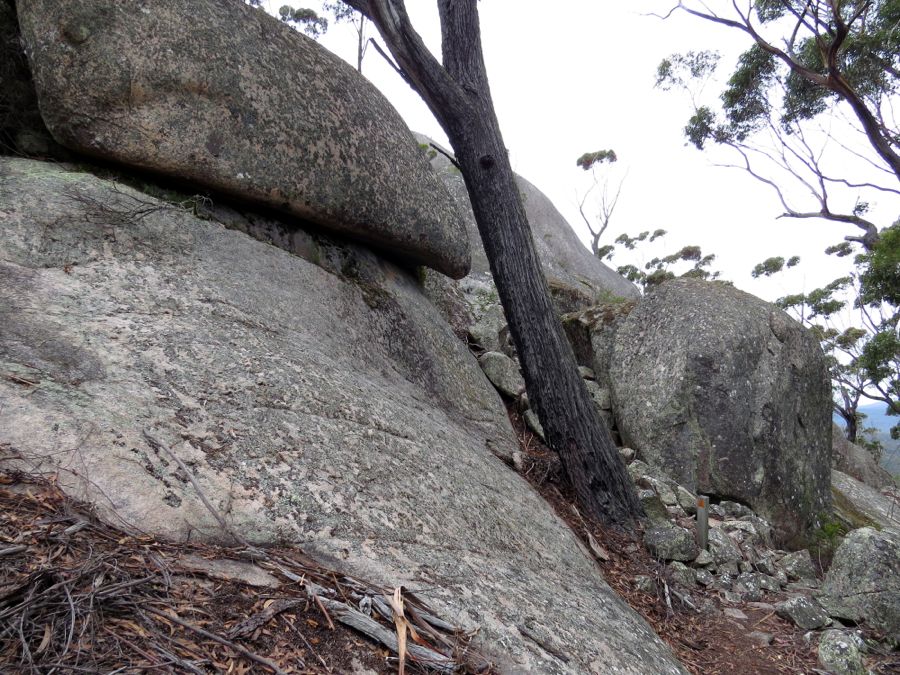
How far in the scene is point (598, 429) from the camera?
17.7 feet

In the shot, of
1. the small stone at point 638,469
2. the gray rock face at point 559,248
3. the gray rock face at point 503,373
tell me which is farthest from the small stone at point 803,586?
the gray rock face at point 559,248

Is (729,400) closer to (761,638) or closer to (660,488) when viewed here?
(660,488)

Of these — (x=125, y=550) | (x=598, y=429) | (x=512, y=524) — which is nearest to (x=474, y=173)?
(x=598, y=429)

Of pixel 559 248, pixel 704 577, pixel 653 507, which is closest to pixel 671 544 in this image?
pixel 704 577

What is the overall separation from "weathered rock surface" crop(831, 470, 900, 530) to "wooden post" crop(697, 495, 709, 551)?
3.73 m

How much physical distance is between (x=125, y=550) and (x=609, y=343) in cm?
665

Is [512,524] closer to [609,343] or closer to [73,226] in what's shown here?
[73,226]

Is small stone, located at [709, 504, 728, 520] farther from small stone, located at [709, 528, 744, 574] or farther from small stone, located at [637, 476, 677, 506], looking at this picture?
small stone, located at [709, 528, 744, 574]

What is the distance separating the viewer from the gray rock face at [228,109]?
4.47 metres

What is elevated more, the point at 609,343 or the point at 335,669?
the point at 609,343

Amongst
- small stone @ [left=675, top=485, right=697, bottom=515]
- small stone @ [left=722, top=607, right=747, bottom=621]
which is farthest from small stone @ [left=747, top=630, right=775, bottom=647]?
small stone @ [left=675, top=485, right=697, bottom=515]

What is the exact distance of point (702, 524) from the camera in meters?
5.27

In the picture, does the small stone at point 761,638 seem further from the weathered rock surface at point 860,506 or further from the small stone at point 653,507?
the weathered rock surface at point 860,506

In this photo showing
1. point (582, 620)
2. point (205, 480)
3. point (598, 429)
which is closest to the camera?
point (205, 480)
